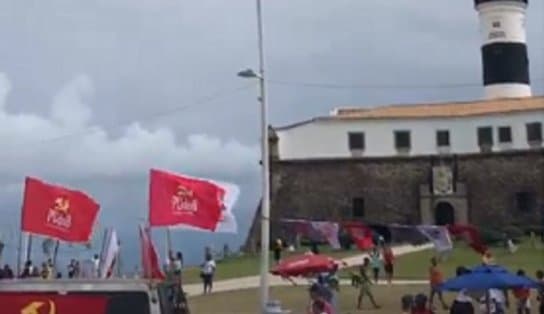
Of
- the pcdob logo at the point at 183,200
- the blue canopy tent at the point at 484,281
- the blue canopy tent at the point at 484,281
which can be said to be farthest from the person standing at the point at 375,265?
the blue canopy tent at the point at 484,281

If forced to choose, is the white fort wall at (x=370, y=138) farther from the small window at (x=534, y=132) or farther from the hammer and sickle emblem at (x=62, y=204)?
the hammer and sickle emblem at (x=62, y=204)

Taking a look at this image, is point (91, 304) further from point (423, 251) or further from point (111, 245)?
point (423, 251)

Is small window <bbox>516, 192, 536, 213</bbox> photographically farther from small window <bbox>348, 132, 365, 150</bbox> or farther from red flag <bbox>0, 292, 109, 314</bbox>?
red flag <bbox>0, 292, 109, 314</bbox>

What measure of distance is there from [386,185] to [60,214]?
4214 cm

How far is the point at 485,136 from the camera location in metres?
62.7

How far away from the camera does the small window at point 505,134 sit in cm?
6216

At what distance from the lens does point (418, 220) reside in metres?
63.5

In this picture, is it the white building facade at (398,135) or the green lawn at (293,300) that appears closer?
the green lawn at (293,300)

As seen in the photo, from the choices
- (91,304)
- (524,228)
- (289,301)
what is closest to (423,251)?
(524,228)

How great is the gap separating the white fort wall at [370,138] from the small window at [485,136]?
0.34 m

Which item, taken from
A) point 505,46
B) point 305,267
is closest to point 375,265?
point 305,267

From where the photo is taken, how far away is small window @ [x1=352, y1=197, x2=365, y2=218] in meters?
64.2

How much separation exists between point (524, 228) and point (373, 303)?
3429 centimetres

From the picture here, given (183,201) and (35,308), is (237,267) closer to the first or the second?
(183,201)
